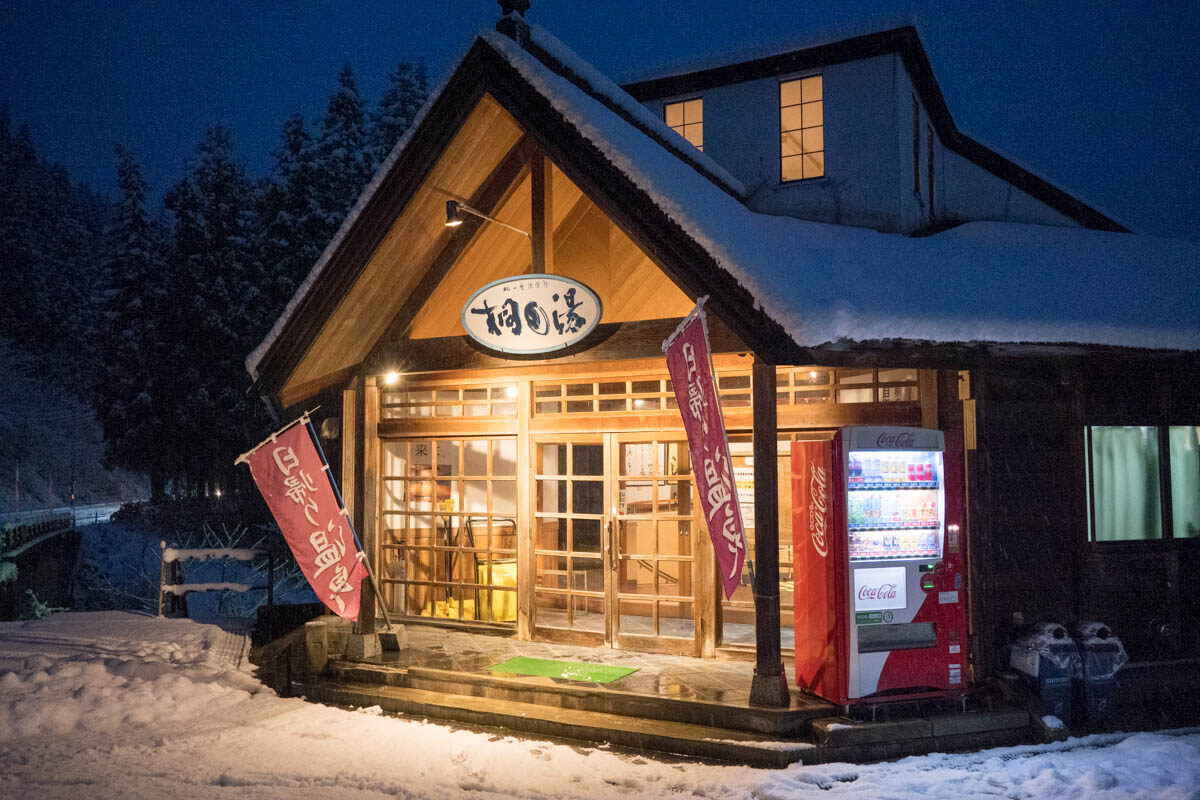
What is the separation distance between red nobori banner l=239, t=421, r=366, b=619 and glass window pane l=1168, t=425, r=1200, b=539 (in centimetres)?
809

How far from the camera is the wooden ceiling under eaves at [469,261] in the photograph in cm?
860

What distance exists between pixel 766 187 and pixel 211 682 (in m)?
8.96

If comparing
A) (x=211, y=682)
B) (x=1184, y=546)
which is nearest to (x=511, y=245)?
(x=211, y=682)

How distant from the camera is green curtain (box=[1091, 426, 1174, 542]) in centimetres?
805

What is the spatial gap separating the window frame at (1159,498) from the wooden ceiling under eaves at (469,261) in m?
4.07

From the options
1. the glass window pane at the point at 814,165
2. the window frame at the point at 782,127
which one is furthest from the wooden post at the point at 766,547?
the glass window pane at the point at 814,165

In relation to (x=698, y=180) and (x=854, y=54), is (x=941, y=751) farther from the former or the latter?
(x=854, y=54)

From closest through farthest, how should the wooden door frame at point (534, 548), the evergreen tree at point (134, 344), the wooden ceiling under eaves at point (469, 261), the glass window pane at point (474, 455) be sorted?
the wooden ceiling under eaves at point (469, 261) < the wooden door frame at point (534, 548) < the glass window pane at point (474, 455) < the evergreen tree at point (134, 344)

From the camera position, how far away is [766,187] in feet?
38.2

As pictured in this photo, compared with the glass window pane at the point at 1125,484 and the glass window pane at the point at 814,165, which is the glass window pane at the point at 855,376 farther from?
the glass window pane at the point at 814,165

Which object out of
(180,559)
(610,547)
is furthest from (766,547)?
(180,559)

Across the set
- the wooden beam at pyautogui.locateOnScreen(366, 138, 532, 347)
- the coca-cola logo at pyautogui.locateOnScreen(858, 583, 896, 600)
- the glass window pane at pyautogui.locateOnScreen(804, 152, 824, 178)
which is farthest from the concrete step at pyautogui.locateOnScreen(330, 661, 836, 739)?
the glass window pane at pyautogui.locateOnScreen(804, 152, 824, 178)

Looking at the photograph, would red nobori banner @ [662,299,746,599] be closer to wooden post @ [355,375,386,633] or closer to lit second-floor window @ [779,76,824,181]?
wooden post @ [355,375,386,633]

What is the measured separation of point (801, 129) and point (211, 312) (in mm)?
23773
